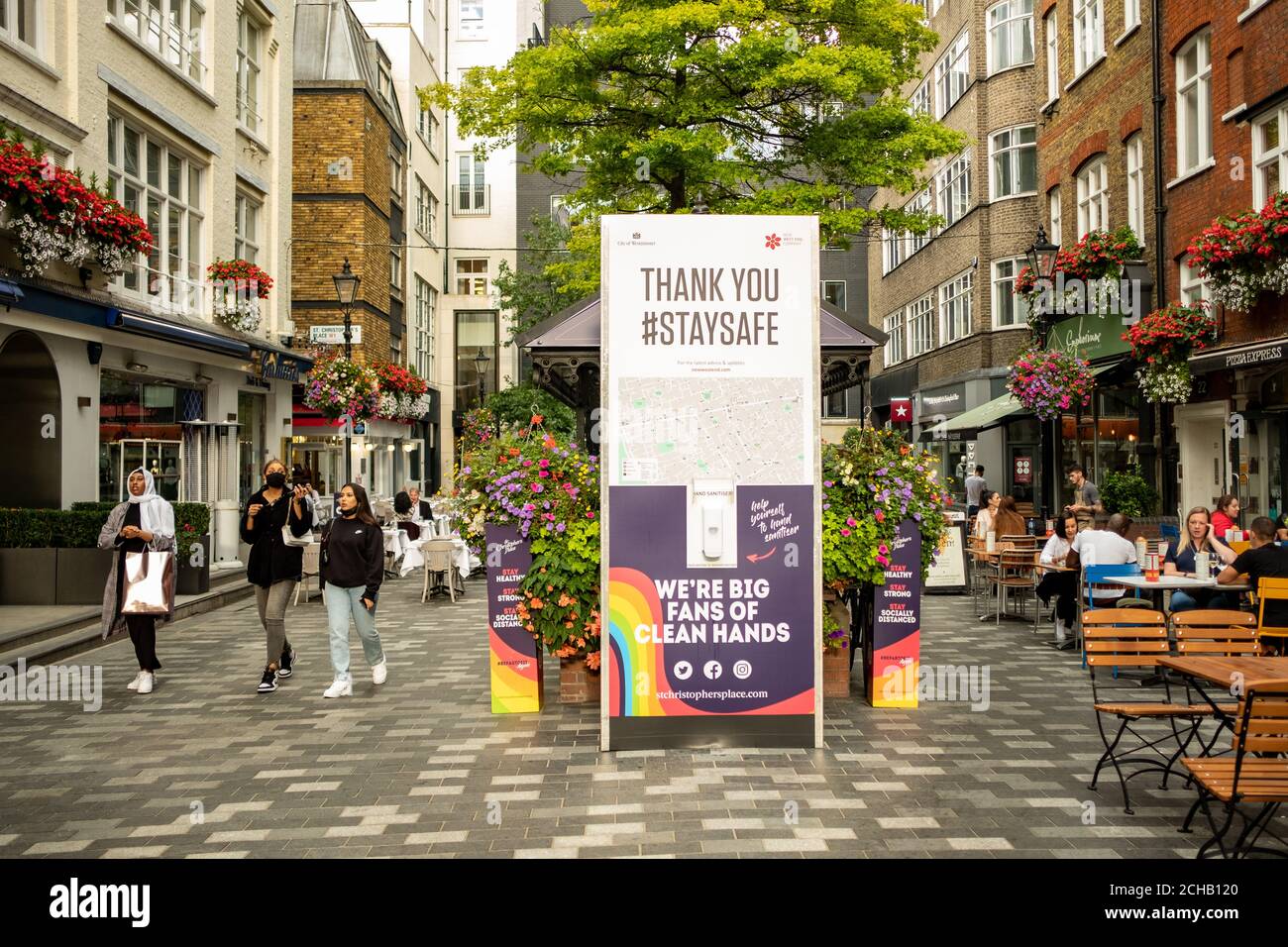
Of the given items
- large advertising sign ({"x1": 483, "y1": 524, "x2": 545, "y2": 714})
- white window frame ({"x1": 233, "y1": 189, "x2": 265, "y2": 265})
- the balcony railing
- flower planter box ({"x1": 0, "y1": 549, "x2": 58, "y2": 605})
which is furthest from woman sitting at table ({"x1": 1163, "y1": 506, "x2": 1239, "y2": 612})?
the balcony railing

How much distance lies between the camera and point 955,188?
3067cm

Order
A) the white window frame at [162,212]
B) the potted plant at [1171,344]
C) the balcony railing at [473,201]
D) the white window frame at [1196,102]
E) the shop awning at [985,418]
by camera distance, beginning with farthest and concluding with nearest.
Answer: the balcony railing at [473,201], the shop awning at [985,418], the white window frame at [1196,102], the potted plant at [1171,344], the white window frame at [162,212]

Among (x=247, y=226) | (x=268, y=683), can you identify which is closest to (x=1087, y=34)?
(x=247, y=226)

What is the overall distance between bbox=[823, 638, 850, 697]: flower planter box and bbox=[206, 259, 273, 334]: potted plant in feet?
48.3

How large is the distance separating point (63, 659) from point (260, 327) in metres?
12.4

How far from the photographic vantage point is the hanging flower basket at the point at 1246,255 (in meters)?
13.1

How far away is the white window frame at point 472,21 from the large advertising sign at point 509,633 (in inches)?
1755

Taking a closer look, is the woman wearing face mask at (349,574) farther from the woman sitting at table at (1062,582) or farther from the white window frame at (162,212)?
the white window frame at (162,212)

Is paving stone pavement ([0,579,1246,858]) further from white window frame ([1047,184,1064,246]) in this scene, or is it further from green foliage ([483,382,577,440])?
green foliage ([483,382,577,440])

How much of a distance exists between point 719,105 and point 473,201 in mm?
32426

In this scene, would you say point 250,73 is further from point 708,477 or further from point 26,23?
point 708,477

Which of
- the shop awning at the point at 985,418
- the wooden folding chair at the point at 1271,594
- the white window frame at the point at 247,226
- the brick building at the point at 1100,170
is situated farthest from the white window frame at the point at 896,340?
the wooden folding chair at the point at 1271,594

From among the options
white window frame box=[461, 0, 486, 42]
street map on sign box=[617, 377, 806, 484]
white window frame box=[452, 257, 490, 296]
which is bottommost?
street map on sign box=[617, 377, 806, 484]

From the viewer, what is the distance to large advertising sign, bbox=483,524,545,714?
7840 millimetres
